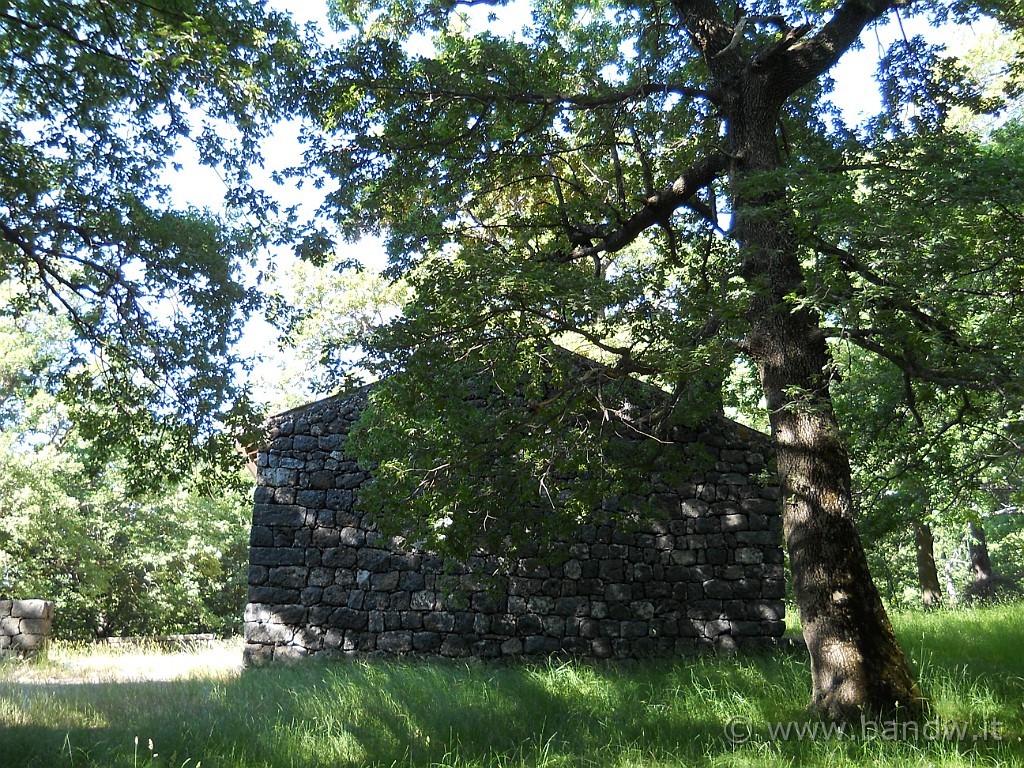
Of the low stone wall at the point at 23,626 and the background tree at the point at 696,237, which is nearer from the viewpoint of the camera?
the background tree at the point at 696,237

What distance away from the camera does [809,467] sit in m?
6.57

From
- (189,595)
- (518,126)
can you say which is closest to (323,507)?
(518,126)

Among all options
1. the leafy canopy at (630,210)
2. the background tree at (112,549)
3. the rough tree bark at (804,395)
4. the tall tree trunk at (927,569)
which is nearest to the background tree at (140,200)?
the leafy canopy at (630,210)

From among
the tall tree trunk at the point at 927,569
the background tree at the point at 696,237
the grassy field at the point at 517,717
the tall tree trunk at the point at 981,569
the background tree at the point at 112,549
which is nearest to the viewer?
the grassy field at the point at 517,717

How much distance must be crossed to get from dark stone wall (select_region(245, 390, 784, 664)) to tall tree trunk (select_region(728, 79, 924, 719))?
3155 mm

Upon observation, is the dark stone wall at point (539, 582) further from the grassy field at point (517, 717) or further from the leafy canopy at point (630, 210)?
the leafy canopy at point (630, 210)

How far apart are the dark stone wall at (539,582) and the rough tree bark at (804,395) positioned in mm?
3086

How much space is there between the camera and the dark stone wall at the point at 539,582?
9422mm

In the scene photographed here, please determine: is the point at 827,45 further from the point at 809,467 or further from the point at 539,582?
the point at 539,582

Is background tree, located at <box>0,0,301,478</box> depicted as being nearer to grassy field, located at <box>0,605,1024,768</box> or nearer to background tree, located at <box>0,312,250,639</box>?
grassy field, located at <box>0,605,1024,768</box>

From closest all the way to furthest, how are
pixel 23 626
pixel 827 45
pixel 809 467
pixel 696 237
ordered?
pixel 809 467, pixel 827 45, pixel 696 237, pixel 23 626

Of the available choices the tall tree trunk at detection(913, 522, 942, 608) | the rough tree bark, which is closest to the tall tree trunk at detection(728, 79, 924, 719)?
the rough tree bark

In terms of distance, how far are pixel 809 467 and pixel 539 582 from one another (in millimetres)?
4047

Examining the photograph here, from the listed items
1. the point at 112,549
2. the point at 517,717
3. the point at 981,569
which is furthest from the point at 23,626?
the point at 981,569
